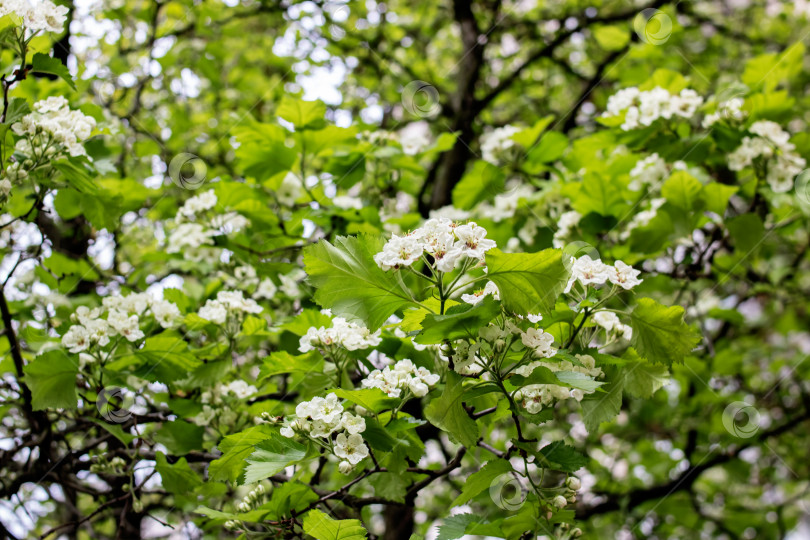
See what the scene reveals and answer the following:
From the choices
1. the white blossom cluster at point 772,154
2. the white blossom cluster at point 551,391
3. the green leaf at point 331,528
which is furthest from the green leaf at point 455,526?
the white blossom cluster at point 772,154

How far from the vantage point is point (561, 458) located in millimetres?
1777

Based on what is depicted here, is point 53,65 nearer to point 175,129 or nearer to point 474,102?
point 175,129

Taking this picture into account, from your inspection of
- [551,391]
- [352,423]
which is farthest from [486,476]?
[352,423]

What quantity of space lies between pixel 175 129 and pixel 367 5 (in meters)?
1.97

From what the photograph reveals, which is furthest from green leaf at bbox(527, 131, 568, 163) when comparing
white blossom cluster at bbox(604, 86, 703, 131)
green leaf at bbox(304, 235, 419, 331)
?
green leaf at bbox(304, 235, 419, 331)

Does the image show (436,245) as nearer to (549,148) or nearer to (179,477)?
(179,477)

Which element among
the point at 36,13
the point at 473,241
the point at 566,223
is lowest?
the point at 566,223

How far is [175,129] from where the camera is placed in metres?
4.03

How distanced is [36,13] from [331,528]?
171 cm

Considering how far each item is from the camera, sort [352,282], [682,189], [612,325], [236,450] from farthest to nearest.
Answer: [682,189]
[612,325]
[236,450]
[352,282]

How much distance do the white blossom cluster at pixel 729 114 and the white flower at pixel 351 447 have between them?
2.07m

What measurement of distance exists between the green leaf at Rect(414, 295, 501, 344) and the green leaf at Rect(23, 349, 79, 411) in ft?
4.02

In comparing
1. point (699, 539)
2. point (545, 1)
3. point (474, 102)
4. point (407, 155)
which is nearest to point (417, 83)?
point (474, 102)

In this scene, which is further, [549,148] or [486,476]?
[549,148]
